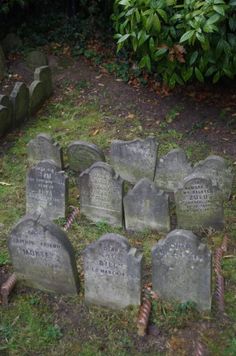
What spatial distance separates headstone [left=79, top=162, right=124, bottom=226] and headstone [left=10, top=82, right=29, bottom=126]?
2.76 metres

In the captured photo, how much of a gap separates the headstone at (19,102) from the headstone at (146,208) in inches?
129

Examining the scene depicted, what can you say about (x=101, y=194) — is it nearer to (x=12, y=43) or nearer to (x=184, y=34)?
(x=184, y=34)

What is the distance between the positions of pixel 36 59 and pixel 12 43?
0.79 meters

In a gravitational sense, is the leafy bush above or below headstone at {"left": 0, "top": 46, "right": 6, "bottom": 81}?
above

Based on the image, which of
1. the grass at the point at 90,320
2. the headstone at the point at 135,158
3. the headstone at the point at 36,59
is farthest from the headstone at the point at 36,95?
the grass at the point at 90,320

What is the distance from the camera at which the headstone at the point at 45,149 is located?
6.86 metres

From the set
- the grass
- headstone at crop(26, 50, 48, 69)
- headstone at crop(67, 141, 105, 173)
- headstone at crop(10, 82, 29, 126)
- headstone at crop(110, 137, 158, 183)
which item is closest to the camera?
the grass

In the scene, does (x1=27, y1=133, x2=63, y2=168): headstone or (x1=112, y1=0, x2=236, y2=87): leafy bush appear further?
(x1=27, y1=133, x2=63, y2=168): headstone

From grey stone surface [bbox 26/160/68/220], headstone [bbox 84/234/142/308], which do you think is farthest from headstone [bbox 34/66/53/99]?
headstone [bbox 84/234/142/308]

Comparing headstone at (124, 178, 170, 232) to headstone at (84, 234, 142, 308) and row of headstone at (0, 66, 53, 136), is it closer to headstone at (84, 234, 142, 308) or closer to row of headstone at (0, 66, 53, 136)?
headstone at (84, 234, 142, 308)

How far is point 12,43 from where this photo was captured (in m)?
10.6

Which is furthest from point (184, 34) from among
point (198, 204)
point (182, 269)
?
point (182, 269)

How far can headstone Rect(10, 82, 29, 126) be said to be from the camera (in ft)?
27.0

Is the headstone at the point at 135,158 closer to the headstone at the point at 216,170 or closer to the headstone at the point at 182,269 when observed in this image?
the headstone at the point at 216,170
